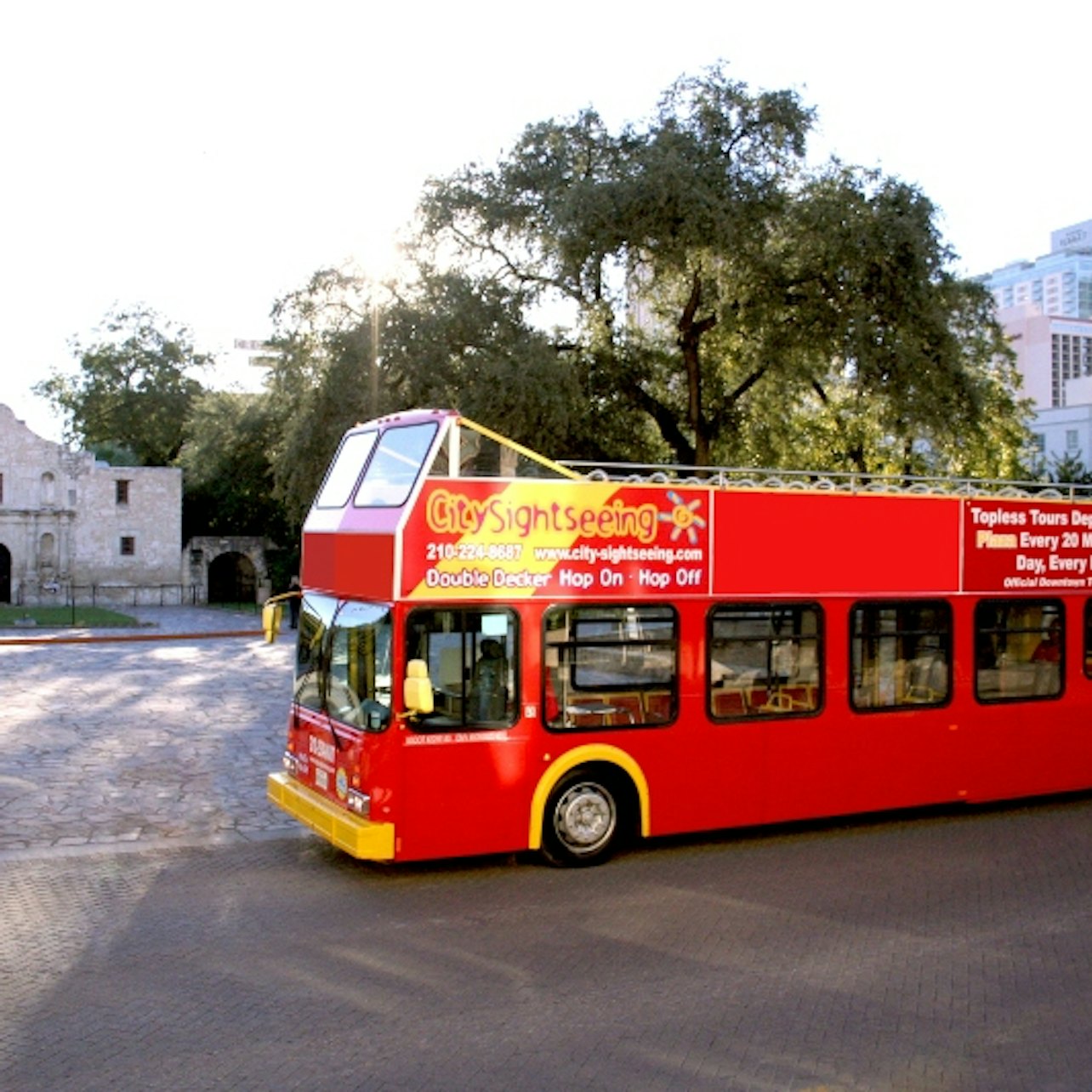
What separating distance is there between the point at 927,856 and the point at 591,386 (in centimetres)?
1709

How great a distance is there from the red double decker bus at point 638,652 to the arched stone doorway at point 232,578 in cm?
5204

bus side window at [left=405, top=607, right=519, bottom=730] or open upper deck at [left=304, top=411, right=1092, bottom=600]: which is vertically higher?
open upper deck at [left=304, top=411, right=1092, bottom=600]

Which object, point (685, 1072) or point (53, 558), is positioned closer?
point (685, 1072)

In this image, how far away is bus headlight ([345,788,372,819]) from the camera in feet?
31.8

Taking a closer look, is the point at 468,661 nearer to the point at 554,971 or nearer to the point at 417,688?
the point at 417,688

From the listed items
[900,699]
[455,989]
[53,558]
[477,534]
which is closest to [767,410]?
[900,699]

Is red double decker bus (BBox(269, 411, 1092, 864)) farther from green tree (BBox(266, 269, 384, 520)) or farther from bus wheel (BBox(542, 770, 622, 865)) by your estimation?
green tree (BBox(266, 269, 384, 520))

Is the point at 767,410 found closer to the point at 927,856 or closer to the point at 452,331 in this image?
the point at 452,331

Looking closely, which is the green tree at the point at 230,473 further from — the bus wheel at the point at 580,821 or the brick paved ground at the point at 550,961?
the bus wheel at the point at 580,821

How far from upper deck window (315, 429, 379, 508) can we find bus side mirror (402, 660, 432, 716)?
1994mm

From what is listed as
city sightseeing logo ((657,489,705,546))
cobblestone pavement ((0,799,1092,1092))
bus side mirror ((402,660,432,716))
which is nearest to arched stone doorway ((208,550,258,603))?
cobblestone pavement ((0,799,1092,1092))

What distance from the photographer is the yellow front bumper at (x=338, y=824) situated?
9.52m

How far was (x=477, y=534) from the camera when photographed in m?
9.93

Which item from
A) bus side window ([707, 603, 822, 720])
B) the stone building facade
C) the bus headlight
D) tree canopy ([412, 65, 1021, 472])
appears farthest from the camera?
the stone building facade
